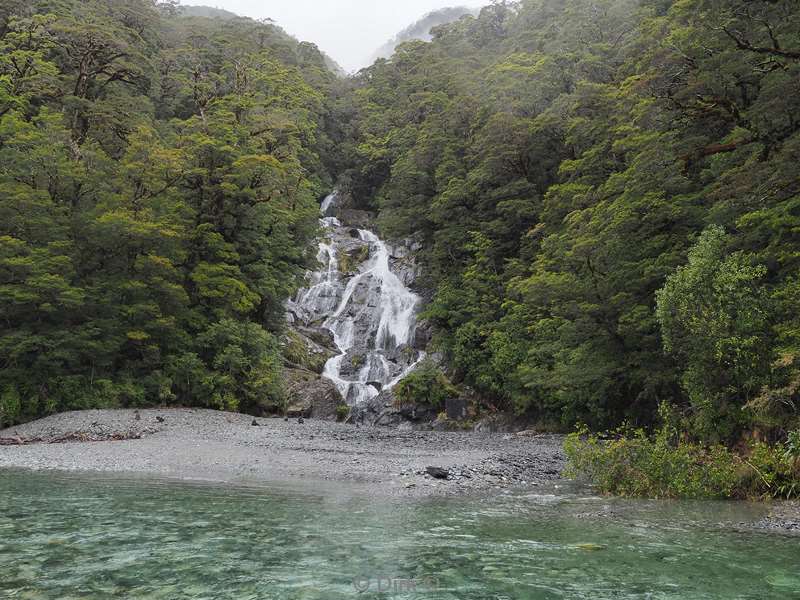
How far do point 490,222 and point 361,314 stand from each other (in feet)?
33.5

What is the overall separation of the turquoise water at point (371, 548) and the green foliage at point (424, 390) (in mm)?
18921

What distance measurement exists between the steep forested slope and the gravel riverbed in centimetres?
406

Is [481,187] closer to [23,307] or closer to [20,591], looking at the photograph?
[23,307]

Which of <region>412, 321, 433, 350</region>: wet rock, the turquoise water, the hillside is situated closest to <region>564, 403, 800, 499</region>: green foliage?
the turquoise water

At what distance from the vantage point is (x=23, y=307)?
2208cm

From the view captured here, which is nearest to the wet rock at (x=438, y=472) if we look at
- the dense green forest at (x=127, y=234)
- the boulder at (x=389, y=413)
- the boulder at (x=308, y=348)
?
the boulder at (x=389, y=413)

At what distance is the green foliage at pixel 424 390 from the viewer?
2852cm

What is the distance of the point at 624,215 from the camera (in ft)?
60.8

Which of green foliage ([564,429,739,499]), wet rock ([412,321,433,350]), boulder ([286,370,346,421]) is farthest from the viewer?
wet rock ([412,321,433,350])

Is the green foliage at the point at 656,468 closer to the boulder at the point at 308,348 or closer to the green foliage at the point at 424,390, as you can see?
the green foliage at the point at 424,390

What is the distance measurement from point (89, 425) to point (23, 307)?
6505mm

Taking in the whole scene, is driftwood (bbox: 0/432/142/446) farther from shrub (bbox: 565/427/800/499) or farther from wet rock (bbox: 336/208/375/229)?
wet rock (bbox: 336/208/375/229)

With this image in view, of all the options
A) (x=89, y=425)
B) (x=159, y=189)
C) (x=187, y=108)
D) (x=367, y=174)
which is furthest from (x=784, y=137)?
(x=367, y=174)

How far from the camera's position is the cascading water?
106ft
